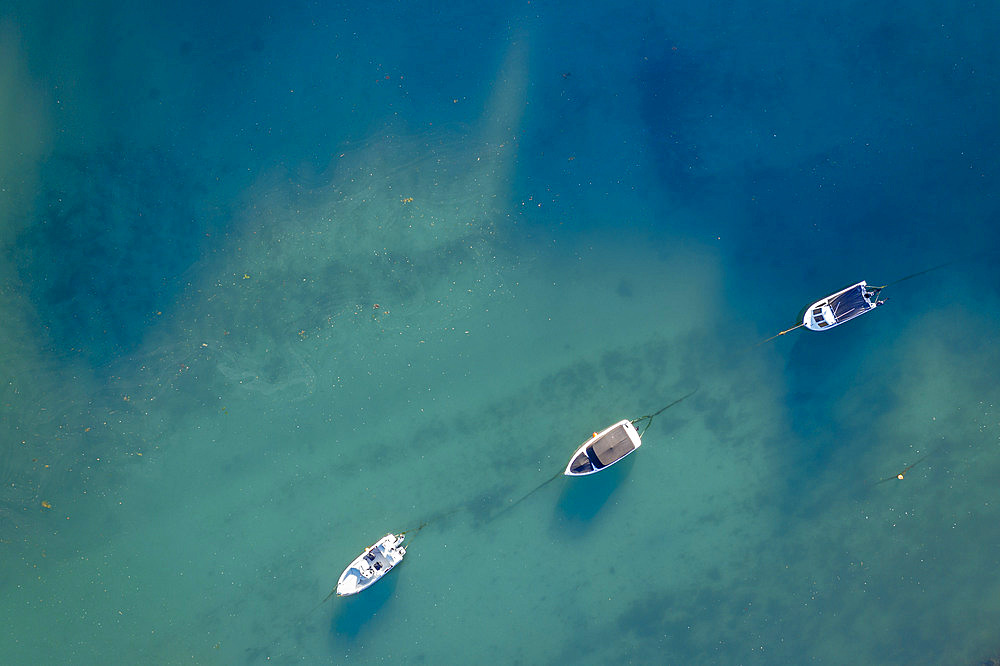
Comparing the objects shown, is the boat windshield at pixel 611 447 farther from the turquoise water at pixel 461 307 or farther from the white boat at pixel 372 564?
the white boat at pixel 372 564

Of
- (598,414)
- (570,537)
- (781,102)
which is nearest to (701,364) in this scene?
(598,414)

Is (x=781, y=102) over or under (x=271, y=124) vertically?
under

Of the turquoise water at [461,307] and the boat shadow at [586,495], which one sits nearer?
the turquoise water at [461,307]

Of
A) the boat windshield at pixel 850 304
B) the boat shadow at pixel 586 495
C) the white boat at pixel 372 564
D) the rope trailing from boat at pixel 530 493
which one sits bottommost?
the boat shadow at pixel 586 495

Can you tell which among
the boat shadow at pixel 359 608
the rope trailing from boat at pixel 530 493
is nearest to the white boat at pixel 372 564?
→ the boat shadow at pixel 359 608

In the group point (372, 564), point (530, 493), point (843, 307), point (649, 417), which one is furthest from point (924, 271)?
point (372, 564)

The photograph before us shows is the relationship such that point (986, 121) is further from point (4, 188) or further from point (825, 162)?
point (4, 188)

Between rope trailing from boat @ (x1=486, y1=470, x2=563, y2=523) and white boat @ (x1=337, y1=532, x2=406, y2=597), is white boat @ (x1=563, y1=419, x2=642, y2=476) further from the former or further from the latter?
white boat @ (x1=337, y1=532, x2=406, y2=597)
